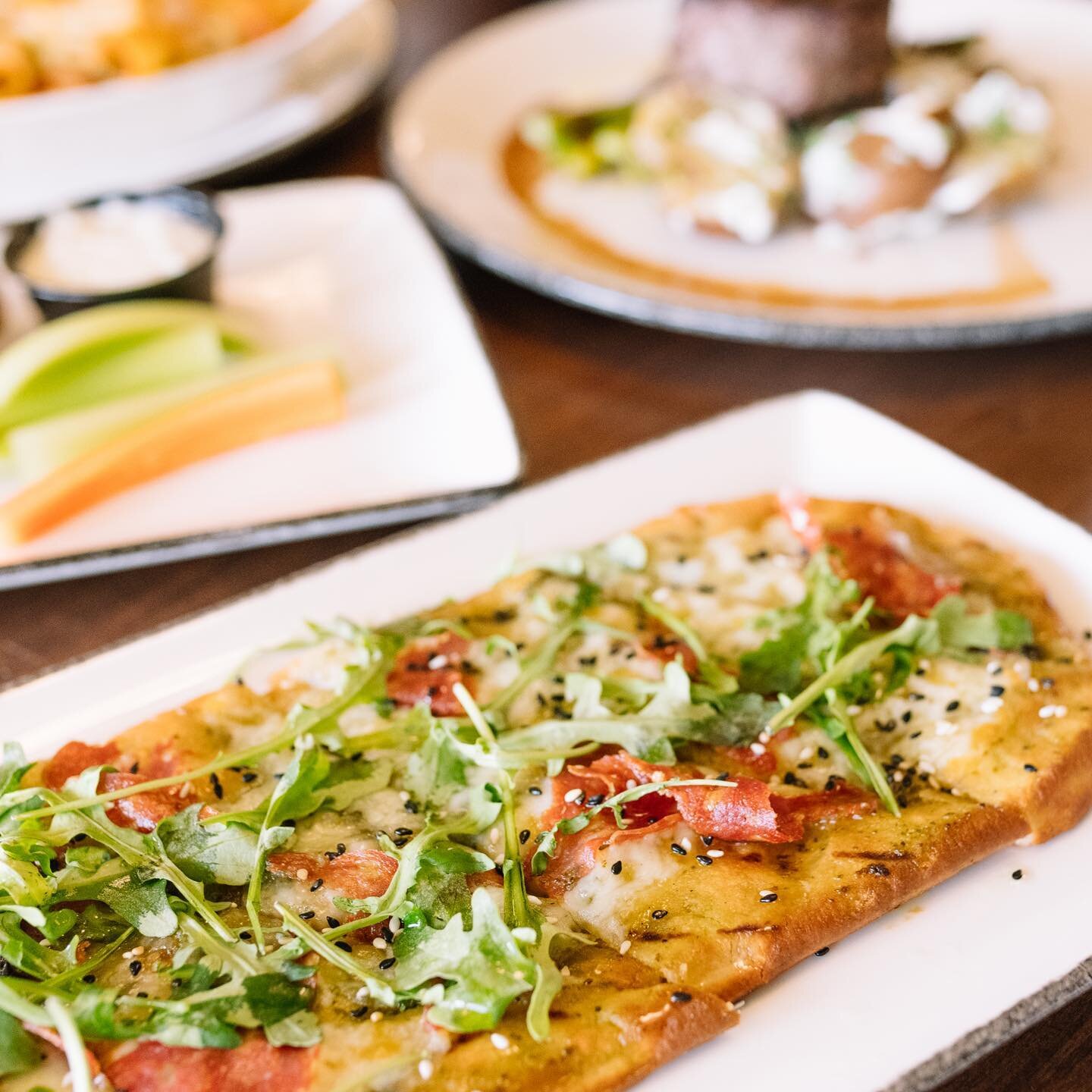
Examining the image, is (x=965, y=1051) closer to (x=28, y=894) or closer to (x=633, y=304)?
(x=28, y=894)

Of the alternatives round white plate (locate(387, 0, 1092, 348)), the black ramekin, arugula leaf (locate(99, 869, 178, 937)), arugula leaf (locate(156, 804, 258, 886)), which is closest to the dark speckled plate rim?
round white plate (locate(387, 0, 1092, 348))

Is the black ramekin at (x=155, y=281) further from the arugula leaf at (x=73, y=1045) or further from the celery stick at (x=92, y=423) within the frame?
the arugula leaf at (x=73, y=1045)

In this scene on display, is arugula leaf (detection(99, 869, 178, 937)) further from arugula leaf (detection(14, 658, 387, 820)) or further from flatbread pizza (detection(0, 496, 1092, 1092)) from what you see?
arugula leaf (detection(14, 658, 387, 820))

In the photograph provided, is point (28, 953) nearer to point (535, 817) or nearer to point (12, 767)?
point (12, 767)

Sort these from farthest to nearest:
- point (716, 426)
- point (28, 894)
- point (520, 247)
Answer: point (520, 247)
point (716, 426)
point (28, 894)

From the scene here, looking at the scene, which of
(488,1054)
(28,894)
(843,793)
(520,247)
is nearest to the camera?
(488,1054)

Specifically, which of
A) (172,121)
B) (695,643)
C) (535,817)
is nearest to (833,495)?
(695,643)

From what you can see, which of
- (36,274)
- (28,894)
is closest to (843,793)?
(28,894)
